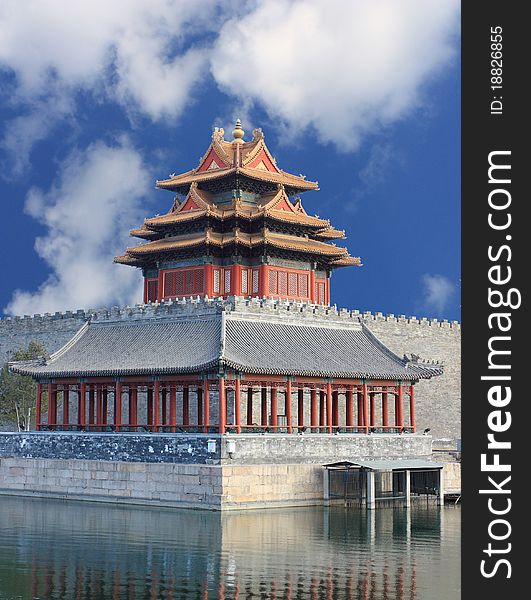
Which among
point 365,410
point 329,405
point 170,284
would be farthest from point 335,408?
point 170,284

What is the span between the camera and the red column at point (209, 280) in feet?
181

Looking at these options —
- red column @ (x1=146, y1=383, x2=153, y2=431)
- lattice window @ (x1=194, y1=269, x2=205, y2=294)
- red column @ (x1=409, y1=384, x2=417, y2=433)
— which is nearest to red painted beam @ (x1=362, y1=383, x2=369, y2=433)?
red column @ (x1=409, y1=384, x2=417, y2=433)

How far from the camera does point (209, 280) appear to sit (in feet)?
182

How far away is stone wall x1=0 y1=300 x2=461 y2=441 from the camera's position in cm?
5966

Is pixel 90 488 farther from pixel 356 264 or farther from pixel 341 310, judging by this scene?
pixel 356 264

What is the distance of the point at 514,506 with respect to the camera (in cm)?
1878

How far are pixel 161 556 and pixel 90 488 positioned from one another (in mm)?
13180

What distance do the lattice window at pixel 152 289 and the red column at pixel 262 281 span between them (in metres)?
5.93

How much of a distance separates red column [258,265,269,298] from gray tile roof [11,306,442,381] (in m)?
8.19

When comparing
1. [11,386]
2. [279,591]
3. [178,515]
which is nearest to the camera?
[279,591]

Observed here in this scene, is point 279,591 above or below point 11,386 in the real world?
below

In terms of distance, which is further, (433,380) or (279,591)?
(433,380)

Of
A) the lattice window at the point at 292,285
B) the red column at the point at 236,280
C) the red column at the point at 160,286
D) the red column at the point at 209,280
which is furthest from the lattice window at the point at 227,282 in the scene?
the red column at the point at 160,286

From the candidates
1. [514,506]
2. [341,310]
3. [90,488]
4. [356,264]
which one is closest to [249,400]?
[90,488]
